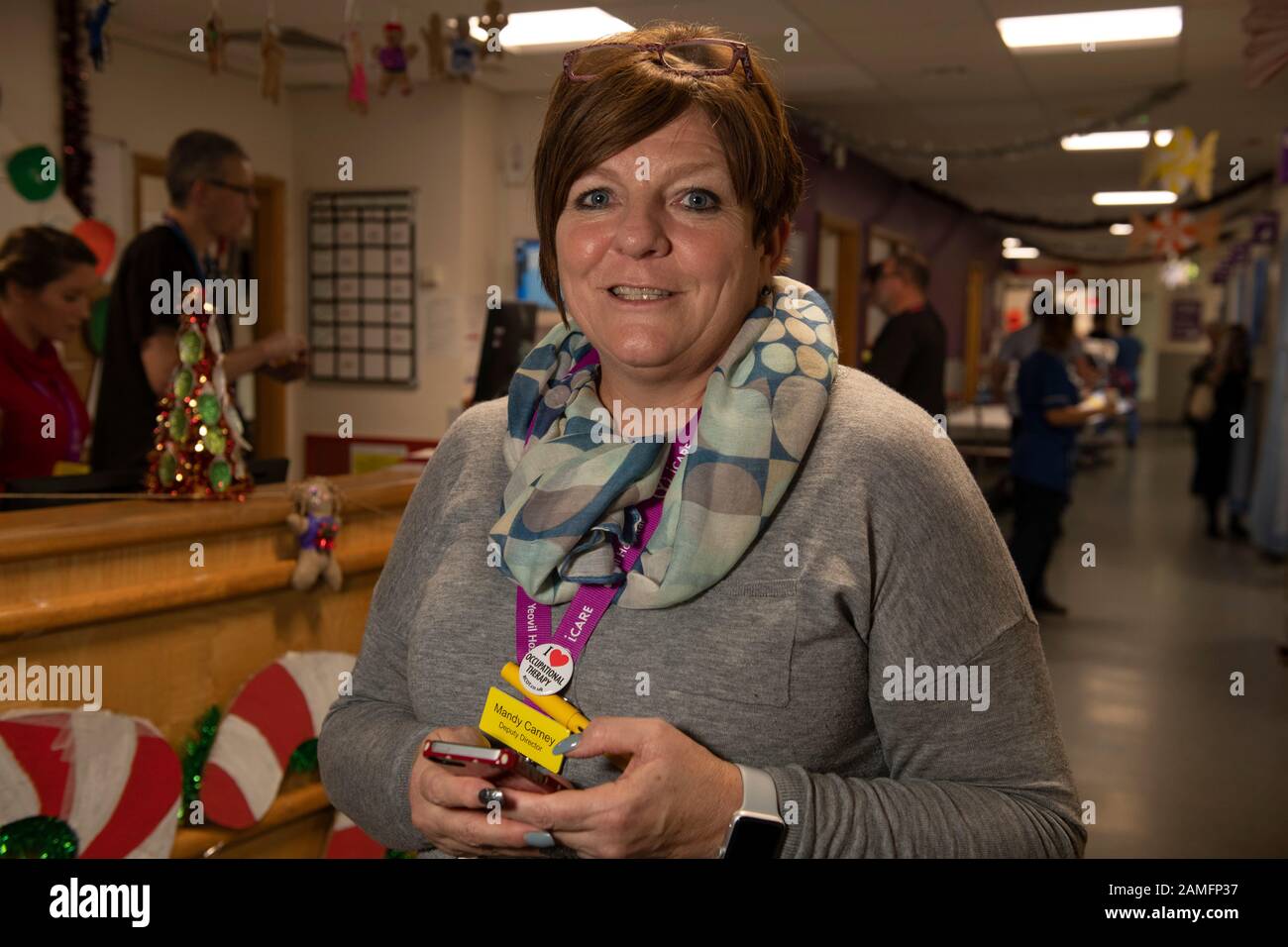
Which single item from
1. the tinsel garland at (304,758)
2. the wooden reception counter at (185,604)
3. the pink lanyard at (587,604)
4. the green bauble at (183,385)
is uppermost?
the green bauble at (183,385)

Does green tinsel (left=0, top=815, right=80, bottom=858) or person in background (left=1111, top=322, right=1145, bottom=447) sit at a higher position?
person in background (left=1111, top=322, right=1145, bottom=447)

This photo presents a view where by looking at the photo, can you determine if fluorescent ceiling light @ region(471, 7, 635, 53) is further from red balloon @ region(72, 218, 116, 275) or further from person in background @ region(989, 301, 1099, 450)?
person in background @ region(989, 301, 1099, 450)

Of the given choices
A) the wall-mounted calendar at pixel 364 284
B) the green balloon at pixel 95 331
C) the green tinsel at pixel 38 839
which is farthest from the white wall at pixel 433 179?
the green tinsel at pixel 38 839

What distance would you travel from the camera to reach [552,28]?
593cm

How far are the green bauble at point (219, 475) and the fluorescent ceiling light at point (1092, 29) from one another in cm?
507

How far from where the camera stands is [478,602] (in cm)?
123

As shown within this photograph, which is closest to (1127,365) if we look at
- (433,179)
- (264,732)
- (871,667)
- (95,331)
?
(433,179)

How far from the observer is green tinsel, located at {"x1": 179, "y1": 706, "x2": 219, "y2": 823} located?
7.12ft

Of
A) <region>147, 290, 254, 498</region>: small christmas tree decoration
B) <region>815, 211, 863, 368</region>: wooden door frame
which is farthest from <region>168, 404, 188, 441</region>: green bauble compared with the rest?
<region>815, 211, 863, 368</region>: wooden door frame

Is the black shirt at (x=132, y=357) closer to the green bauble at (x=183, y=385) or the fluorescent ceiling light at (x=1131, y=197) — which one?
the green bauble at (x=183, y=385)

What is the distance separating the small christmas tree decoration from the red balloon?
3.27 m

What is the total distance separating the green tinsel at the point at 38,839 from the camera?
1.88 meters

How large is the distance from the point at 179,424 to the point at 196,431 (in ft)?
0.12
